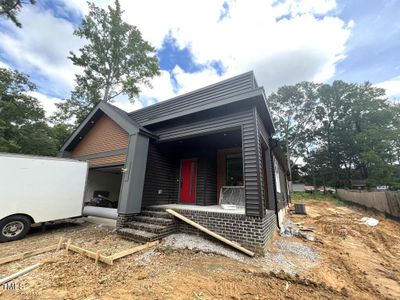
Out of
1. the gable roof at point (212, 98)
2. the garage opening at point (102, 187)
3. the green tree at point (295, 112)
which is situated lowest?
the garage opening at point (102, 187)

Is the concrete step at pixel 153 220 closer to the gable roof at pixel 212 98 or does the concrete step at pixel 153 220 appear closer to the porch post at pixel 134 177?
the porch post at pixel 134 177

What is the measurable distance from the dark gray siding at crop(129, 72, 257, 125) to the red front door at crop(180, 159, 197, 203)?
8.58 feet

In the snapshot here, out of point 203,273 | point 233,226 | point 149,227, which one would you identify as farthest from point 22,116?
point 203,273

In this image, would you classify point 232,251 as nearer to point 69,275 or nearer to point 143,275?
point 143,275

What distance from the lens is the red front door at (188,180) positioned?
25.3 feet

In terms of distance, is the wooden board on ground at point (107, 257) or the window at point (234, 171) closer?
the wooden board on ground at point (107, 257)

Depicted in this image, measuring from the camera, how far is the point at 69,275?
113 inches

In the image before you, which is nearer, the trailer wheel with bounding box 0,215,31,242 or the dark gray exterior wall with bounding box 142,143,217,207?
the trailer wheel with bounding box 0,215,31,242

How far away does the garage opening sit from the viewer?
9164 mm

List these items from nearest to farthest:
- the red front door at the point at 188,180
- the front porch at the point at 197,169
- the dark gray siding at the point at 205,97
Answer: the dark gray siding at the point at 205,97 < the front porch at the point at 197,169 < the red front door at the point at 188,180

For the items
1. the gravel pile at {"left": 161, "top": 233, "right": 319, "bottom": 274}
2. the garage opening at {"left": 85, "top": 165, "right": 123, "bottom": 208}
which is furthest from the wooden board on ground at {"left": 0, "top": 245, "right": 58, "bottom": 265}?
the garage opening at {"left": 85, "top": 165, "right": 123, "bottom": 208}

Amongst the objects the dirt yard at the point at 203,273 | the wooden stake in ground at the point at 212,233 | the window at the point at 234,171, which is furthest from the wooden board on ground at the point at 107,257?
the window at the point at 234,171

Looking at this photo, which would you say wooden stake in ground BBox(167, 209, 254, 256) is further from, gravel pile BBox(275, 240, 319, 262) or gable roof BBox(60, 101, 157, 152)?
gable roof BBox(60, 101, 157, 152)

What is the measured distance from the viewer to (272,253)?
4.19m
